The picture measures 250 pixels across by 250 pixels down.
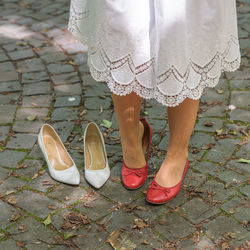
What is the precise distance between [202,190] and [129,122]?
1.95ft

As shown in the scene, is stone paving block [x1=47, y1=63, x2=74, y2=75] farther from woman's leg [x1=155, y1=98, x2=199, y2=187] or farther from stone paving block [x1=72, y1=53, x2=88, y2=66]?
woman's leg [x1=155, y1=98, x2=199, y2=187]

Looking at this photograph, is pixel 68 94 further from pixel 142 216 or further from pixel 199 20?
pixel 199 20

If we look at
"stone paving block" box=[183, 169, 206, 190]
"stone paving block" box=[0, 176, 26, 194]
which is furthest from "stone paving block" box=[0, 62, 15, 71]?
"stone paving block" box=[183, 169, 206, 190]

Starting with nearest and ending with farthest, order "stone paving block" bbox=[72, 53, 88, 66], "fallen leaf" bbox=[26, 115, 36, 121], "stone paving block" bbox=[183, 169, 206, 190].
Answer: "stone paving block" bbox=[183, 169, 206, 190] < "fallen leaf" bbox=[26, 115, 36, 121] < "stone paving block" bbox=[72, 53, 88, 66]

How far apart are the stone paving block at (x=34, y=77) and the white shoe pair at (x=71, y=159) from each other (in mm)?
1101

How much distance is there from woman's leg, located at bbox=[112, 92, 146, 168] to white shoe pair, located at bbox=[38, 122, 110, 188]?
0.20 m

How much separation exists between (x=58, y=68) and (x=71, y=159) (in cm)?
155

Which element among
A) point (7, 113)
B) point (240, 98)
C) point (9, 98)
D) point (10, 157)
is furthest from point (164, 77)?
point (9, 98)

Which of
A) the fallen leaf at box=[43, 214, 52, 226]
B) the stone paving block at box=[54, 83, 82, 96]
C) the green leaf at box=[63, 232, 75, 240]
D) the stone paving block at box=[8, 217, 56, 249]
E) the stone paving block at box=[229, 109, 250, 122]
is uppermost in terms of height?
the stone paving block at box=[8, 217, 56, 249]

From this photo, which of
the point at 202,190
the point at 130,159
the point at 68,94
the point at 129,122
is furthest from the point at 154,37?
the point at 68,94

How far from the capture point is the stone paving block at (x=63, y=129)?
3.09 meters

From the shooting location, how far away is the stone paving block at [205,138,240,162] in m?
2.81

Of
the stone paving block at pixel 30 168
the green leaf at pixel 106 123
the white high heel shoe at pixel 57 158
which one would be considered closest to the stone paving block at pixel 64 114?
the green leaf at pixel 106 123

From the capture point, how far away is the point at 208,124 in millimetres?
3154
